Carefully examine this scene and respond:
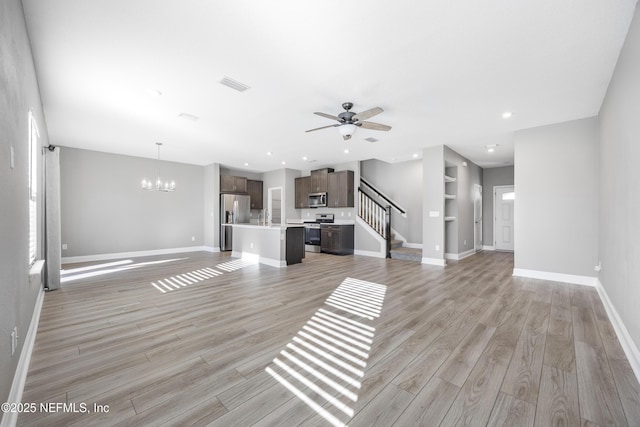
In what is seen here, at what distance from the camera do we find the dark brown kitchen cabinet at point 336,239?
311 inches

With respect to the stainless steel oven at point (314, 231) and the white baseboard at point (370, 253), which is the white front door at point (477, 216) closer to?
the white baseboard at point (370, 253)

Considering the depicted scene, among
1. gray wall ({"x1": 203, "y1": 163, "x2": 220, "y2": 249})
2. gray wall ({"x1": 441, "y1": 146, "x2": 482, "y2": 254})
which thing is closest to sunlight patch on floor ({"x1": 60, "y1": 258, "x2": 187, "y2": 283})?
gray wall ({"x1": 203, "y1": 163, "x2": 220, "y2": 249})

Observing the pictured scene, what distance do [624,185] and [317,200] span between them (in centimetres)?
704

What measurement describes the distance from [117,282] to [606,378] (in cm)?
624

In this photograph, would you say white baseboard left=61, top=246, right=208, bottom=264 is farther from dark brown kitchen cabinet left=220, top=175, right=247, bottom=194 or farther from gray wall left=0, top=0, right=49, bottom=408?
gray wall left=0, top=0, right=49, bottom=408

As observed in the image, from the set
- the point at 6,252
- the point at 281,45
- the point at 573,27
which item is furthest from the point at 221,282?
the point at 573,27

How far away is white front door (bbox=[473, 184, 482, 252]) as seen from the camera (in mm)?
8180

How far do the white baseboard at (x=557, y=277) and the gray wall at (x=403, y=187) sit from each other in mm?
3408

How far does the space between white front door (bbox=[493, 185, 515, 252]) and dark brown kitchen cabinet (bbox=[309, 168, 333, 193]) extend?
5.42 meters

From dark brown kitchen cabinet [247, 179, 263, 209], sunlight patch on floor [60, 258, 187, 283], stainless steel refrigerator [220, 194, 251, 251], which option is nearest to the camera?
sunlight patch on floor [60, 258, 187, 283]

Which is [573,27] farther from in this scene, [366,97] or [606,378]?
[606,378]

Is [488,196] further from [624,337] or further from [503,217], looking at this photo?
[624,337]

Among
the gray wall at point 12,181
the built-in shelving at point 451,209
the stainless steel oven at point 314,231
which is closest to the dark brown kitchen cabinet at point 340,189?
the stainless steel oven at point 314,231

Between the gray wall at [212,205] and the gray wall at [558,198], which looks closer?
the gray wall at [558,198]
